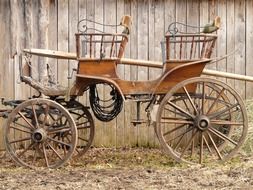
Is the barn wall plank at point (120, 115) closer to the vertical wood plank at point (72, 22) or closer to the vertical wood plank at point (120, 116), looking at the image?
the vertical wood plank at point (120, 116)

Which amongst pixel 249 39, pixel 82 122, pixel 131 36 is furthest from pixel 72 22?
pixel 249 39

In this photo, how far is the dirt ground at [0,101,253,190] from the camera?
602 centimetres

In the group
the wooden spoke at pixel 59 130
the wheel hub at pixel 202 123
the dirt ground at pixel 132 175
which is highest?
the wheel hub at pixel 202 123

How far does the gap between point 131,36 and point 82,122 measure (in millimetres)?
1392

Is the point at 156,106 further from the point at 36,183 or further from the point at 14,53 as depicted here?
the point at 14,53

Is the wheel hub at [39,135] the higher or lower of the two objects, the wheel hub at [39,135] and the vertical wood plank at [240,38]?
the lower

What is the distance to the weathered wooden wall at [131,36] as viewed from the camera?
28.0 ft

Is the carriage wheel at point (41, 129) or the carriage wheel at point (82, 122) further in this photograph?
the carriage wheel at point (82, 122)

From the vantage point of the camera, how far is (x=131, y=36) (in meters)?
8.73

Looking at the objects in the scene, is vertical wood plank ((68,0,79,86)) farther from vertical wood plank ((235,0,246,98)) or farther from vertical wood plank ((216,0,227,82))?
Answer: vertical wood plank ((235,0,246,98))

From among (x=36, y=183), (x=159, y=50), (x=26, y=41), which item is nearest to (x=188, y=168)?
(x=36, y=183)

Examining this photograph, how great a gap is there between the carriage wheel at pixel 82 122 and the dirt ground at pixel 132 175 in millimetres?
234

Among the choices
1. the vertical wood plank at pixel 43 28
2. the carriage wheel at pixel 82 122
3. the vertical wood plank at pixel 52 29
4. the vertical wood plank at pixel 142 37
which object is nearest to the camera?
the carriage wheel at pixel 82 122

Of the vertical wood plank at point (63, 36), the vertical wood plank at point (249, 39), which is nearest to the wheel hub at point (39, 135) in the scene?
the vertical wood plank at point (63, 36)
